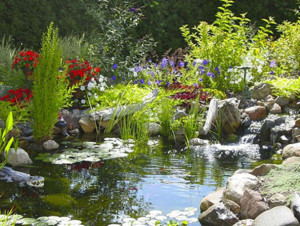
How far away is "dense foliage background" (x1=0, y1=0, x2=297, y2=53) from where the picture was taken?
1009 centimetres

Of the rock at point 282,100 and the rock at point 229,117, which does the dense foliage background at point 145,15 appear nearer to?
the rock at point 282,100

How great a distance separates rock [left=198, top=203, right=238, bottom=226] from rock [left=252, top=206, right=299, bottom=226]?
25 centimetres

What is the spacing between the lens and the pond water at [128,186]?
392 cm

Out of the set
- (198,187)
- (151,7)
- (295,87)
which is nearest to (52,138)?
(198,187)

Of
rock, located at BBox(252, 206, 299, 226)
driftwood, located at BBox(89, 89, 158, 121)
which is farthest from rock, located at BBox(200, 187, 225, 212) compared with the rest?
driftwood, located at BBox(89, 89, 158, 121)

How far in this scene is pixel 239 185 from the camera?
3908mm

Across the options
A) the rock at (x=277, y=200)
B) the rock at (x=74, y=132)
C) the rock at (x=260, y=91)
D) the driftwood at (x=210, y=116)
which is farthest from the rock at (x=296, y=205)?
the rock at (x=260, y=91)

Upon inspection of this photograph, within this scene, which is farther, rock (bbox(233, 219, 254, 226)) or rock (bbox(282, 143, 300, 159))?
rock (bbox(282, 143, 300, 159))

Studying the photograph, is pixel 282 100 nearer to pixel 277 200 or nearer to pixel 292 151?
pixel 292 151

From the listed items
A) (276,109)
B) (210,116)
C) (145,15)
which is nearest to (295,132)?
(276,109)

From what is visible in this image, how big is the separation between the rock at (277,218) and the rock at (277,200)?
0.15 m

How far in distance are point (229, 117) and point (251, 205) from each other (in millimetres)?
3271

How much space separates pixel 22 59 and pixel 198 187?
378cm

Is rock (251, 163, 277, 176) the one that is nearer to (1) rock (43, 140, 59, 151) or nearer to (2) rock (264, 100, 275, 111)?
(1) rock (43, 140, 59, 151)
